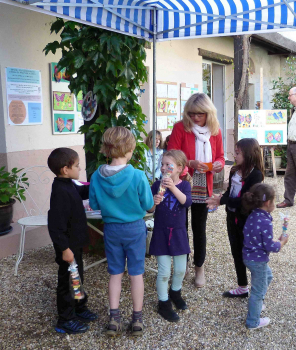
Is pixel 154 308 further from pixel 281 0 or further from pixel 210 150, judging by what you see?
pixel 281 0

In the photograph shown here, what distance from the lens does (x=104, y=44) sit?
12.0 ft

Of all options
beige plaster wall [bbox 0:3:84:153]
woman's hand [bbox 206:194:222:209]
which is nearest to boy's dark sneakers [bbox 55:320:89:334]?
woman's hand [bbox 206:194:222:209]

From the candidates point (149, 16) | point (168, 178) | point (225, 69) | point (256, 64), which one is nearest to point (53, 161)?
point (168, 178)

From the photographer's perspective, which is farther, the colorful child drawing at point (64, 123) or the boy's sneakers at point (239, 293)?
the colorful child drawing at point (64, 123)

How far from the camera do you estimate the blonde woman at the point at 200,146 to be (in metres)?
3.16

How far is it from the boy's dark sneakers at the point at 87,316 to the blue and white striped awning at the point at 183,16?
88.4 inches

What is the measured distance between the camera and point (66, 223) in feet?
8.48

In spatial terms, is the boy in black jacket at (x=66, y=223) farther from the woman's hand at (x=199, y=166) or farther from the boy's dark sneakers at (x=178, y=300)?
the woman's hand at (x=199, y=166)

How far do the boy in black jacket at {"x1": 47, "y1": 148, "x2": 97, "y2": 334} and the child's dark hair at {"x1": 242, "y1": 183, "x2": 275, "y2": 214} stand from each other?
1.09m

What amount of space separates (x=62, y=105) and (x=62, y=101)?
0.05 metres

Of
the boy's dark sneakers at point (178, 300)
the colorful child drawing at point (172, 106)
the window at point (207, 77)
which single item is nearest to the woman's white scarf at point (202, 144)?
the boy's dark sneakers at point (178, 300)

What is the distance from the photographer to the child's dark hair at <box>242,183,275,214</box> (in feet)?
8.46

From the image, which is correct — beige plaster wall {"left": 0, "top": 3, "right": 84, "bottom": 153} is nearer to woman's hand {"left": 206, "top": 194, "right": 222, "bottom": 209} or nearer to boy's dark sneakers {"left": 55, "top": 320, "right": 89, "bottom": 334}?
boy's dark sneakers {"left": 55, "top": 320, "right": 89, "bottom": 334}

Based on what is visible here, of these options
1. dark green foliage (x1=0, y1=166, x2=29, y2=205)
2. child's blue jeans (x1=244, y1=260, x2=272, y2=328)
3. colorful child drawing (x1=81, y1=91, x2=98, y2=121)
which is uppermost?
colorful child drawing (x1=81, y1=91, x2=98, y2=121)
